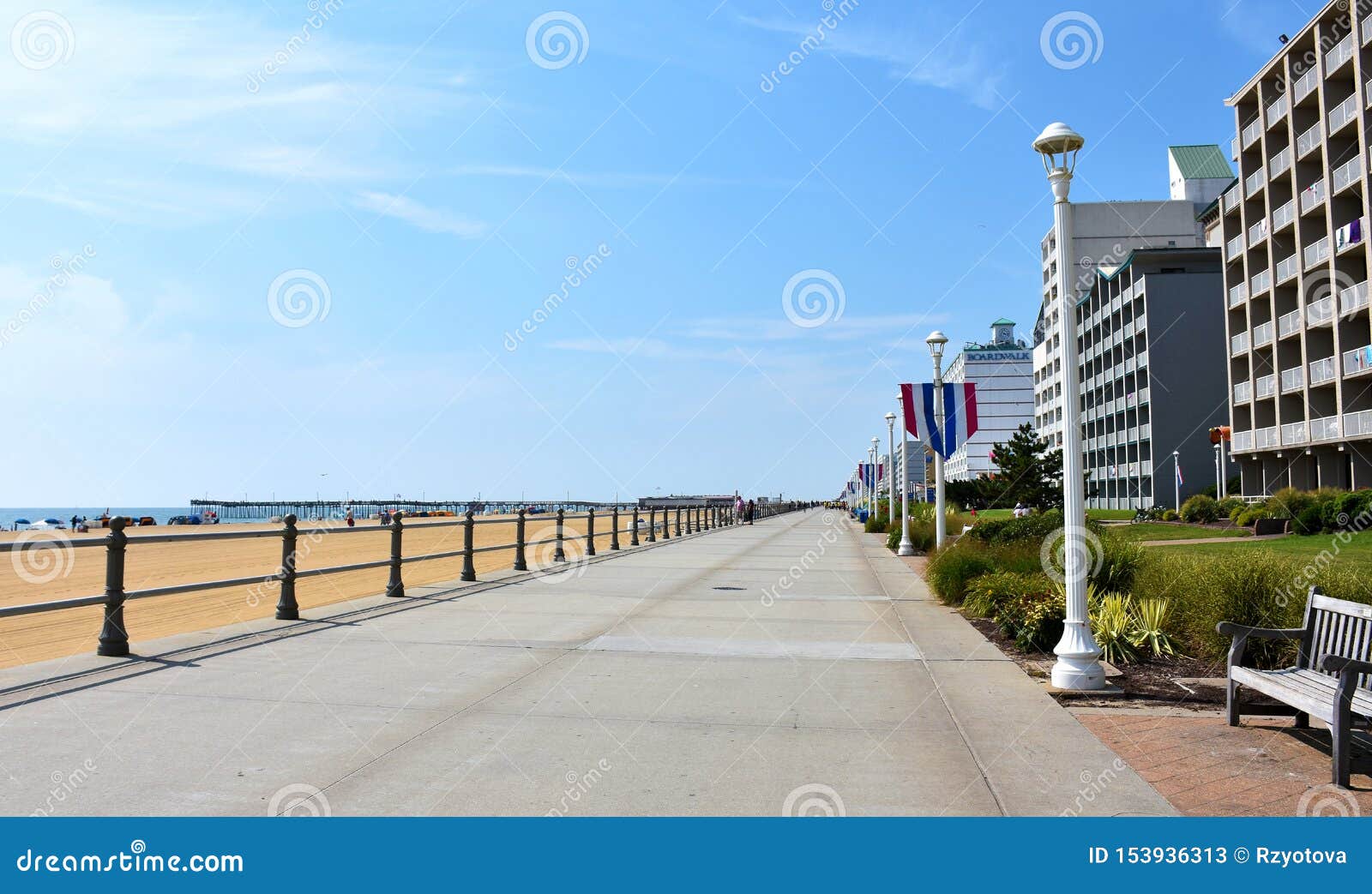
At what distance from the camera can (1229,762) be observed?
5.79 meters

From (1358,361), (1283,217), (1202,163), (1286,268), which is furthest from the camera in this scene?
(1202,163)

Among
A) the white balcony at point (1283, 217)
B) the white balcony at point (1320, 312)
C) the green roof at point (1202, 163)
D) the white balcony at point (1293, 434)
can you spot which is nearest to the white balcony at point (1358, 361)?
the white balcony at point (1320, 312)

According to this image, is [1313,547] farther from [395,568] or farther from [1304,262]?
[1304,262]

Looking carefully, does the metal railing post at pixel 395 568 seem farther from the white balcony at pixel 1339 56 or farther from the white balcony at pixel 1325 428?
the white balcony at pixel 1339 56

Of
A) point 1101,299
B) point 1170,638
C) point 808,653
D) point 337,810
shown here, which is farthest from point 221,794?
point 1101,299

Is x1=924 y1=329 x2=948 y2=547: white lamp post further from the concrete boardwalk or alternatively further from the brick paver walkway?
the brick paver walkway

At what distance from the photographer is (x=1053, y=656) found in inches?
386

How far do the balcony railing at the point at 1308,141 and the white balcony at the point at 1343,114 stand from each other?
86 cm

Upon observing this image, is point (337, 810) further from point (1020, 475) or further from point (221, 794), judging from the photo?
point (1020, 475)

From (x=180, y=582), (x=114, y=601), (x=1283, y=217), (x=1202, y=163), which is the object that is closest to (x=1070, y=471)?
(x=114, y=601)

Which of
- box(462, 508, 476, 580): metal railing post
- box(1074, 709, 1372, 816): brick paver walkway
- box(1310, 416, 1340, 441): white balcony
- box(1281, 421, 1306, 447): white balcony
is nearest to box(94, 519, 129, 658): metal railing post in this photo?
box(462, 508, 476, 580): metal railing post

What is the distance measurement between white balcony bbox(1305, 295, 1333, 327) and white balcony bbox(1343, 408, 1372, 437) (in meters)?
5.10

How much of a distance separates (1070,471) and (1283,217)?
49.5 metres

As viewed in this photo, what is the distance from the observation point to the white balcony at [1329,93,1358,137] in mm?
41719
